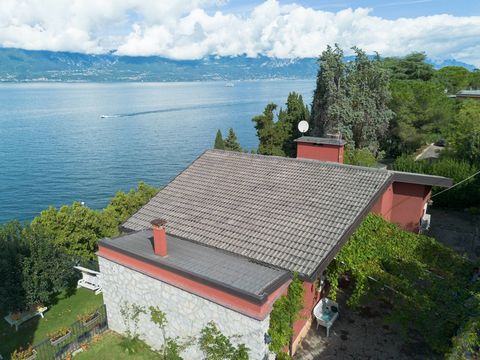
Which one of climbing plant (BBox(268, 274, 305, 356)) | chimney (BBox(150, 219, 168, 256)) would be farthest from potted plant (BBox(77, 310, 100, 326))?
climbing plant (BBox(268, 274, 305, 356))

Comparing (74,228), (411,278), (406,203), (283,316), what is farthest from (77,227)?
(406,203)

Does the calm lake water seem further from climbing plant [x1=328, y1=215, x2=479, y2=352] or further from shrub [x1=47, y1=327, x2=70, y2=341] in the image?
climbing plant [x1=328, y1=215, x2=479, y2=352]

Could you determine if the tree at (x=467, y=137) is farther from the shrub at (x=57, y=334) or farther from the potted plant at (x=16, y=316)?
the potted plant at (x=16, y=316)

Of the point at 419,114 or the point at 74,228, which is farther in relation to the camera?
the point at 419,114

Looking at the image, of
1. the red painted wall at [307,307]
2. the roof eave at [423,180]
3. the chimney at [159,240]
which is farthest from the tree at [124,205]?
the roof eave at [423,180]

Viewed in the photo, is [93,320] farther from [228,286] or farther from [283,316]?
[283,316]

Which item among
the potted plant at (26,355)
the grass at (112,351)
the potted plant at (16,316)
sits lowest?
the potted plant at (16,316)
